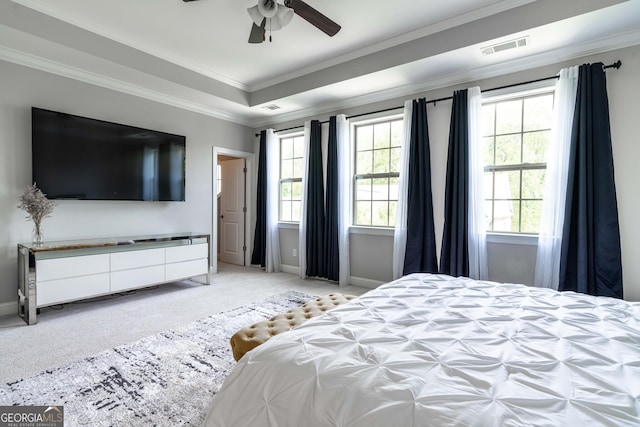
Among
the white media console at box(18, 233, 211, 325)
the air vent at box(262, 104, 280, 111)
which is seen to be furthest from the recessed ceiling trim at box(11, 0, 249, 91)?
the white media console at box(18, 233, 211, 325)

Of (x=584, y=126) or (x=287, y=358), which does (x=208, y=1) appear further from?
(x=584, y=126)

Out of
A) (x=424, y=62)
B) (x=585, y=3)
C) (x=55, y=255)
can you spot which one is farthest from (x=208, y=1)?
(x=585, y=3)

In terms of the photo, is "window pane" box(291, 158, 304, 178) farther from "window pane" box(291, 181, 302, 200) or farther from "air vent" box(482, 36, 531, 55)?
"air vent" box(482, 36, 531, 55)

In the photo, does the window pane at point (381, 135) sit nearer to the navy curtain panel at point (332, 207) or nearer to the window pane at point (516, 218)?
the navy curtain panel at point (332, 207)

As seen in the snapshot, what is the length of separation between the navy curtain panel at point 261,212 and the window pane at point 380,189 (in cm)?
202

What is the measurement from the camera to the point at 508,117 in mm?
3580

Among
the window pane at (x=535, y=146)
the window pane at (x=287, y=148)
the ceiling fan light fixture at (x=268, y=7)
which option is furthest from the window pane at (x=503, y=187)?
the window pane at (x=287, y=148)

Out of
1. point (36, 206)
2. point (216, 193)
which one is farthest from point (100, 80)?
point (216, 193)

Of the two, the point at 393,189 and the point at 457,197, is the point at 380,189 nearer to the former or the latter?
the point at 393,189

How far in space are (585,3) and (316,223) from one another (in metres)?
3.71

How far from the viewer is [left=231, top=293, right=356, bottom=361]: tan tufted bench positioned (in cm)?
181

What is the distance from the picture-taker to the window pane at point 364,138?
15.3 ft

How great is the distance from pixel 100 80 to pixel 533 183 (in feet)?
16.7

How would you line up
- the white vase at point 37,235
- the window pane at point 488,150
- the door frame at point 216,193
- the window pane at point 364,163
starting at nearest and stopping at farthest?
the white vase at point 37,235 → the window pane at point 488,150 → the window pane at point 364,163 → the door frame at point 216,193
